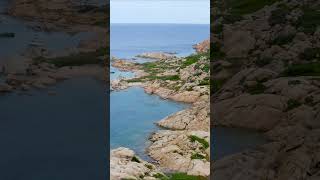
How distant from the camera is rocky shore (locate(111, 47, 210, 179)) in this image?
17.2 metres

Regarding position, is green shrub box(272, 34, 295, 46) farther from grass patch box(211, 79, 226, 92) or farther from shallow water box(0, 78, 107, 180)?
shallow water box(0, 78, 107, 180)

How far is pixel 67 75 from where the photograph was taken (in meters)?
12.9

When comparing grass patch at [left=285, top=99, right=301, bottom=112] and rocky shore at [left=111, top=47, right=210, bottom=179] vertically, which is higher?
grass patch at [left=285, top=99, right=301, bottom=112]

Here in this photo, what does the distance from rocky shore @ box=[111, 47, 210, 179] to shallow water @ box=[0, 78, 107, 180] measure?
499 cm

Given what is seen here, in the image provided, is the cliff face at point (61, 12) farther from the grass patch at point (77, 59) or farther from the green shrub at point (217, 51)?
the green shrub at point (217, 51)

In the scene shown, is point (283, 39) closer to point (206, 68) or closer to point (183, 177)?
point (183, 177)

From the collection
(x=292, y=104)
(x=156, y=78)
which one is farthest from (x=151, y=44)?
(x=292, y=104)

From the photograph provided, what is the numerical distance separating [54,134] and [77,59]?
2.61 metres

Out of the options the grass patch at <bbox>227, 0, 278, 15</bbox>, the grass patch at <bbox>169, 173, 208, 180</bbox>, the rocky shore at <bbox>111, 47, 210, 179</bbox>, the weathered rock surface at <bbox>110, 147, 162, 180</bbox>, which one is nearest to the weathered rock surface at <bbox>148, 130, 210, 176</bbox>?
the rocky shore at <bbox>111, 47, 210, 179</bbox>

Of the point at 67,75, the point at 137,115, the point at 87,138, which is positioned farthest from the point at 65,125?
the point at 137,115

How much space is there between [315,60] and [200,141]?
586 cm

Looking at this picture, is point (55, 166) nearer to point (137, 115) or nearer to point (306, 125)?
point (306, 125)

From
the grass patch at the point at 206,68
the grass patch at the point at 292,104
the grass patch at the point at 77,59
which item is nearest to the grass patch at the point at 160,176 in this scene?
the grass patch at the point at 77,59

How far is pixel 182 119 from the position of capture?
23.3 metres
